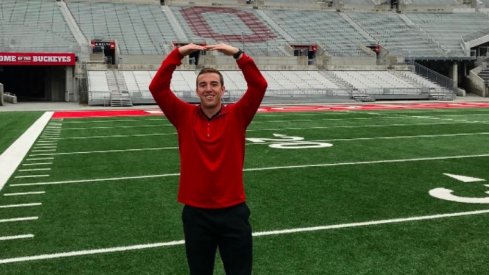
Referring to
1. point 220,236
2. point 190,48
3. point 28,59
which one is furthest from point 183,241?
point 28,59

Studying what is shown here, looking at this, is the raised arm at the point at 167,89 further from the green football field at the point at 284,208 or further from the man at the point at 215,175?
the green football field at the point at 284,208

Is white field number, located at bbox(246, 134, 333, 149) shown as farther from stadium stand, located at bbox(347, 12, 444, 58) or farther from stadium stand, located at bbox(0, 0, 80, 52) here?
stadium stand, located at bbox(347, 12, 444, 58)

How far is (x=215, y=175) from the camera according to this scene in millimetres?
3137

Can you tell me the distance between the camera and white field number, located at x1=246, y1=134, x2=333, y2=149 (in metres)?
12.0

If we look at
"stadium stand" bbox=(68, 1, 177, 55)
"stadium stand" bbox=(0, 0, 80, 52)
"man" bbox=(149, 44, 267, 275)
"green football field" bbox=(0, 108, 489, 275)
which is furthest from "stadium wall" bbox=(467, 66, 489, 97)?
"man" bbox=(149, 44, 267, 275)

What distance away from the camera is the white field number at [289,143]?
473 inches

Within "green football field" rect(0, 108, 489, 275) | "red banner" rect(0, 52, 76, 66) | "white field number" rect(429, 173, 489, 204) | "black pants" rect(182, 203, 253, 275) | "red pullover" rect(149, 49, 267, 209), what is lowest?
"white field number" rect(429, 173, 489, 204)

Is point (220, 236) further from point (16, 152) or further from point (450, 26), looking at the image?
point (450, 26)

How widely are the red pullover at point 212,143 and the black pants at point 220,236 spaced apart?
6cm

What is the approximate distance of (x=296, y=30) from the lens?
4581 cm

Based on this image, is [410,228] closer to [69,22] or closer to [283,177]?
[283,177]

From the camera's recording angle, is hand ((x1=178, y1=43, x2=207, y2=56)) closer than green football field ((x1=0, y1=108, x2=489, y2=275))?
Yes

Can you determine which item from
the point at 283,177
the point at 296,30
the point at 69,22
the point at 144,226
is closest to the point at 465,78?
the point at 296,30

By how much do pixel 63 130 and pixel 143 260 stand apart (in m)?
12.4
